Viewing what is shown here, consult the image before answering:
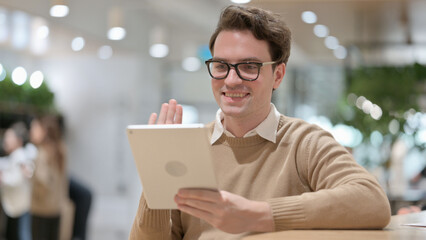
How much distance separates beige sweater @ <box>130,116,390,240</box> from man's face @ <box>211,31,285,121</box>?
0.41ft

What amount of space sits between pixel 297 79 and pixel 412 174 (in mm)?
2144

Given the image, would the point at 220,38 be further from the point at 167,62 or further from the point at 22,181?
the point at 22,181

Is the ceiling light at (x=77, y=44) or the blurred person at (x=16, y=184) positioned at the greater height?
the ceiling light at (x=77, y=44)

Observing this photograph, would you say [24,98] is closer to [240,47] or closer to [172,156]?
[240,47]

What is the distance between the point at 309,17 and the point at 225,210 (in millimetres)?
5684

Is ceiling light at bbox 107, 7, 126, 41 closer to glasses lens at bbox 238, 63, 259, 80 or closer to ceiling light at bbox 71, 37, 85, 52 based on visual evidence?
ceiling light at bbox 71, 37, 85, 52

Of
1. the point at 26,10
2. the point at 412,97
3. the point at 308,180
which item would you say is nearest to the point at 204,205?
the point at 308,180

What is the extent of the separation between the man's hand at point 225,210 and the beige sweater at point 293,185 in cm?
5

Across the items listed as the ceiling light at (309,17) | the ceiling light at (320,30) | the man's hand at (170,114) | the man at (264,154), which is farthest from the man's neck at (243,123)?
the ceiling light at (320,30)

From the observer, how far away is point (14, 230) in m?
7.47

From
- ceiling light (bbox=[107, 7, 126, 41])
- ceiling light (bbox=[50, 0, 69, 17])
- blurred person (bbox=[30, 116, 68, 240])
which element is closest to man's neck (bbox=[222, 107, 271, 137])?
ceiling light (bbox=[50, 0, 69, 17])

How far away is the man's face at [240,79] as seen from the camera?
1.73 metres

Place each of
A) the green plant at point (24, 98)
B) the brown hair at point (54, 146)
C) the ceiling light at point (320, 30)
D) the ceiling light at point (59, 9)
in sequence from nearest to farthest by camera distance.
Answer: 1. the ceiling light at point (59, 9)
2. the brown hair at point (54, 146)
3. the ceiling light at point (320, 30)
4. the green plant at point (24, 98)

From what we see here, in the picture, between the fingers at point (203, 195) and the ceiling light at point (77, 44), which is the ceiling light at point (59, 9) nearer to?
the ceiling light at point (77, 44)
